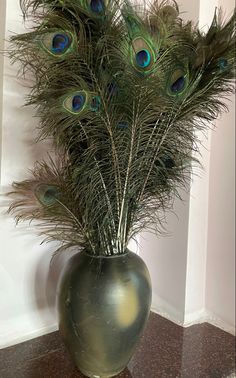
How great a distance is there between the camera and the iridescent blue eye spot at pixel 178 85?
1.01m

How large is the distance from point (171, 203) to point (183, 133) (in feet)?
1.46

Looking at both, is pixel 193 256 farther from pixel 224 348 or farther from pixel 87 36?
pixel 87 36

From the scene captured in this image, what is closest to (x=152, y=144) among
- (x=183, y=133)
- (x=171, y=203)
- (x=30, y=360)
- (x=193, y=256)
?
(x=183, y=133)

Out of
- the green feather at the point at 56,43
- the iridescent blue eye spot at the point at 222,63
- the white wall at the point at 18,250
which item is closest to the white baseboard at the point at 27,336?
the white wall at the point at 18,250

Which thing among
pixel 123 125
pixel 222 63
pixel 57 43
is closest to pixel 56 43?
pixel 57 43

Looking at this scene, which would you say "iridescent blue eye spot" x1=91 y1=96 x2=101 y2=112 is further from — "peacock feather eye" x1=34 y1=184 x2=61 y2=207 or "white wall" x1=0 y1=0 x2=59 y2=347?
"white wall" x1=0 y1=0 x2=59 y2=347

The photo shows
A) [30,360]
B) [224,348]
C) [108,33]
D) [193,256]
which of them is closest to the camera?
[108,33]

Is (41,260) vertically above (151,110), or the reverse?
(151,110)

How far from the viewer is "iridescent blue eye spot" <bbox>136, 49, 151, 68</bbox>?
3.10ft

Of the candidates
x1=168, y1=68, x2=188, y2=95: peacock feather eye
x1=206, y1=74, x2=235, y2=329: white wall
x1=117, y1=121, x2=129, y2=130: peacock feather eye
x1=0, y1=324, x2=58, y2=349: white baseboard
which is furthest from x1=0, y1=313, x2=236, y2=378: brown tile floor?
x1=168, y1=68, x2=188, y2=95: peacock feather eye

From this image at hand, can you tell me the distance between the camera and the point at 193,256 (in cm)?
163

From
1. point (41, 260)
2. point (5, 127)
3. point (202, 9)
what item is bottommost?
point (41, 260)

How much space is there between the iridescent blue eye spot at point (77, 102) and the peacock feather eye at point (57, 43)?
129 millimetres

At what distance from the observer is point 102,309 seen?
1.12 metres
